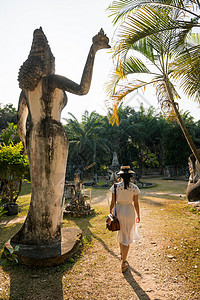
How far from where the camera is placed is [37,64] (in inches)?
126

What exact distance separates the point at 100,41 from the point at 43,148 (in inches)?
76.7

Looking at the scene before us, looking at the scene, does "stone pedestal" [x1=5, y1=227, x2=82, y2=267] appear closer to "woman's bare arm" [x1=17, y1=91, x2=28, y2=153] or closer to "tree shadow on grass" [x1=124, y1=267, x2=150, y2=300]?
"tree shadow on grass" [x1=124, y1=267, x2=150, y2=300]

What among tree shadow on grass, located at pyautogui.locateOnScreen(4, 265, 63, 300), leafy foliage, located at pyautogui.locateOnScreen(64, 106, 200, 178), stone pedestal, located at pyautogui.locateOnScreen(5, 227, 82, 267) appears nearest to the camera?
tree shadow on grass, located at pyautogui.locateOnScreen(4, 265, 63, 300)

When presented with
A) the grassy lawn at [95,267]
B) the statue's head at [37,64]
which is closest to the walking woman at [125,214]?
the grassy lawn at [95,267]

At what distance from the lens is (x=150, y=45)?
5.33m

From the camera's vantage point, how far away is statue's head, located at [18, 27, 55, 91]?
3156mm

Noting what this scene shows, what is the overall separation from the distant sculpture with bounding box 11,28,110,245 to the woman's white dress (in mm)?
1058

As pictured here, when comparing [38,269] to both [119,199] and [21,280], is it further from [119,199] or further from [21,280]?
[119,199]

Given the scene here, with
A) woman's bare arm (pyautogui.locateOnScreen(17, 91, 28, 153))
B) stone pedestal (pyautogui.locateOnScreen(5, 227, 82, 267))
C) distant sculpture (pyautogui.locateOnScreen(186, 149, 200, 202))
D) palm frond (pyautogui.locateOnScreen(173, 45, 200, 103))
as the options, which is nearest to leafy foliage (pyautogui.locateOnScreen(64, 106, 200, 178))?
distant sculpture (pyautogui.locateOnScreen(186, 149, 200, 202))

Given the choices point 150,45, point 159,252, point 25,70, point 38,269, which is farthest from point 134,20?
point 38,269

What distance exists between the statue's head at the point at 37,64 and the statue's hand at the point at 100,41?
0.98 m

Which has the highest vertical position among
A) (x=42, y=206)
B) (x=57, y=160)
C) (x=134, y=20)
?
(x=134, y=20)

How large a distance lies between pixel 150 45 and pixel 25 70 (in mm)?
3821

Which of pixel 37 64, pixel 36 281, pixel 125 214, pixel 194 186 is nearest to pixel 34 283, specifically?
pixel 36 281
